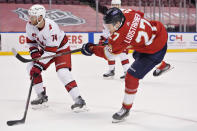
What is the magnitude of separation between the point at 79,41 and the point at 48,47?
5820 mm

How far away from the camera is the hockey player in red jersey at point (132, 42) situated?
2.05 m

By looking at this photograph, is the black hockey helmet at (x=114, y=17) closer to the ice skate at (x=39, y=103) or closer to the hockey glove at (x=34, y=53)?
the hockey glove at (x=34, y=53)

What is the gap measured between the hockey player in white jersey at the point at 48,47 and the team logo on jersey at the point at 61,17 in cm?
816

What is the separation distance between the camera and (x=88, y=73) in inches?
192

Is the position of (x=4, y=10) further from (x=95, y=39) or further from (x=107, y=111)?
(x=107, y=111)

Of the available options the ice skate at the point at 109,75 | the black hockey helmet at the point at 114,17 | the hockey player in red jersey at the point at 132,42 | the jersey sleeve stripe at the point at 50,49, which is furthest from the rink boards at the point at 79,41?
the black hockey helmet at the point at 114,17

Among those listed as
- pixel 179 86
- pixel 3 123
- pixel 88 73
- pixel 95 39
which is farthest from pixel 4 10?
pixel 3 123

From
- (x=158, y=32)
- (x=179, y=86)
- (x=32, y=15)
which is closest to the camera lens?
(x=158, y=32)

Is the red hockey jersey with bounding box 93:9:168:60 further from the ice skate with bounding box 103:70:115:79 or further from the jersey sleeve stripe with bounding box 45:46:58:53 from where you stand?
the ice skate with bounding box 103:70:115:79

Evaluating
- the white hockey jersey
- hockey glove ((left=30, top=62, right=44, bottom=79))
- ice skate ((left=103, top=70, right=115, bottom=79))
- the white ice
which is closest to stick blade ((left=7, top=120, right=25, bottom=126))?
the white ice

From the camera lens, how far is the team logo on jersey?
1087 centimetres

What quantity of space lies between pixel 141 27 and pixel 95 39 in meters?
6.42

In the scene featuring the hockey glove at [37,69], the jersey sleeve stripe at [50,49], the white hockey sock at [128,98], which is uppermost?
the jersey sleeve stripe at [50,49]

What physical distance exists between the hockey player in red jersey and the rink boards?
19.0 ft
